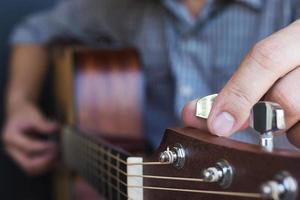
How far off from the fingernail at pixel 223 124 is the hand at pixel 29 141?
642 mm

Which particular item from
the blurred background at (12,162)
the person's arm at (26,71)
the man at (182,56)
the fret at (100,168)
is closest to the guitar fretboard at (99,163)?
the fret at (100,168)

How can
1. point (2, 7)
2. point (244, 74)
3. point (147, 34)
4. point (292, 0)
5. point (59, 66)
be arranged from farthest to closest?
point (2, 7) < point (59, 66) < point (147, 34) < point (292, 0) < point (244, 74)

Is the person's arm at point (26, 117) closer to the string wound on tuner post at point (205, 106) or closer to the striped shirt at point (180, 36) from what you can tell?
the striped shirt at point (180, 36)

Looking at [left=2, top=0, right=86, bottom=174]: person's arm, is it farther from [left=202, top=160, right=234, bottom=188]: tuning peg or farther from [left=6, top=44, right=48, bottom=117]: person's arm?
[left=202, top=160, right=234, bottom=188]: tuning peg

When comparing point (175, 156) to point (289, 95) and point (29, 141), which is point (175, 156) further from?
point (29, 141)

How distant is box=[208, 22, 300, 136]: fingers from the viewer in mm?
399

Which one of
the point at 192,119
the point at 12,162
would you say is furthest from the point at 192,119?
the point at 12,162

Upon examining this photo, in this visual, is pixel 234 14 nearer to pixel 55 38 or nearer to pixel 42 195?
pixel 55 38

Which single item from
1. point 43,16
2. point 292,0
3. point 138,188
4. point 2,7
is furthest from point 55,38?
point 138,188

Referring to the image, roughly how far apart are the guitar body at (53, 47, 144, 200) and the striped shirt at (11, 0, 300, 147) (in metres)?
0.03

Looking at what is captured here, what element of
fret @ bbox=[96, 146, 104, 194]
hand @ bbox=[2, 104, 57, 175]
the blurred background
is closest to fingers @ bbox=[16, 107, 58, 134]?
hand @ bbox=[2, 104, 57, 175]

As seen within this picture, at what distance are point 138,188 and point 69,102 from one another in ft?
1.64

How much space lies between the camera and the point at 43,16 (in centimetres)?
113

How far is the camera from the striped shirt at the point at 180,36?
0.76 metres
